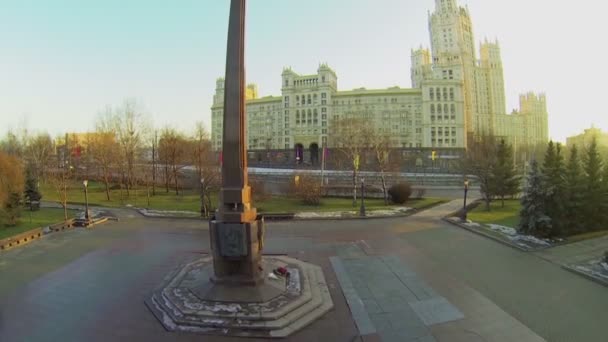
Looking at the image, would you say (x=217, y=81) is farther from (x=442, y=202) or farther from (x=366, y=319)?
(x=366, y=319)

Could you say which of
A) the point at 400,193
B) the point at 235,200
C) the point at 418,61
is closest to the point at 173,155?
the point at 400,193

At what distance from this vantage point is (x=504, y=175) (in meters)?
26.1

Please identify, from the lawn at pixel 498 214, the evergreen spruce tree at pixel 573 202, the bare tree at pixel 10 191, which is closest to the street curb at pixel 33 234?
the bare tree at pixel 10 191

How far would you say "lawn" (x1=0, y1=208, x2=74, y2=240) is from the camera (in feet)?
59.2

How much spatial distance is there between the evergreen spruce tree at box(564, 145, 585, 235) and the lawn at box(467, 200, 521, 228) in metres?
2.25

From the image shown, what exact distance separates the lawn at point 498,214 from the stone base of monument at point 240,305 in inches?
546

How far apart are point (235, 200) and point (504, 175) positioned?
79.2 feet

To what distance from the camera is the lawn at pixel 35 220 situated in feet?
59.2

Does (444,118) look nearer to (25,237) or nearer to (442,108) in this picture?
(442,108)

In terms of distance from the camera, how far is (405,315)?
8.14 m

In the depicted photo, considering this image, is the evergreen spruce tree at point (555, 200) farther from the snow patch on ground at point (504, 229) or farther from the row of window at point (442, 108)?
the row of window at point (442, 108)

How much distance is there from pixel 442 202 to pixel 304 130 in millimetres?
77968

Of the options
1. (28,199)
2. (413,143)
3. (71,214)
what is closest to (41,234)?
(71,214)

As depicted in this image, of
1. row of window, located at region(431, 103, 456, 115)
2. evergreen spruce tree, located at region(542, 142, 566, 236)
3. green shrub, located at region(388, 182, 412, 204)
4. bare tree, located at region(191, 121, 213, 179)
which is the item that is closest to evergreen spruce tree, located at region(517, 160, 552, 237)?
evergreen spruce tree, located at region(542, 142, 566, 236)
